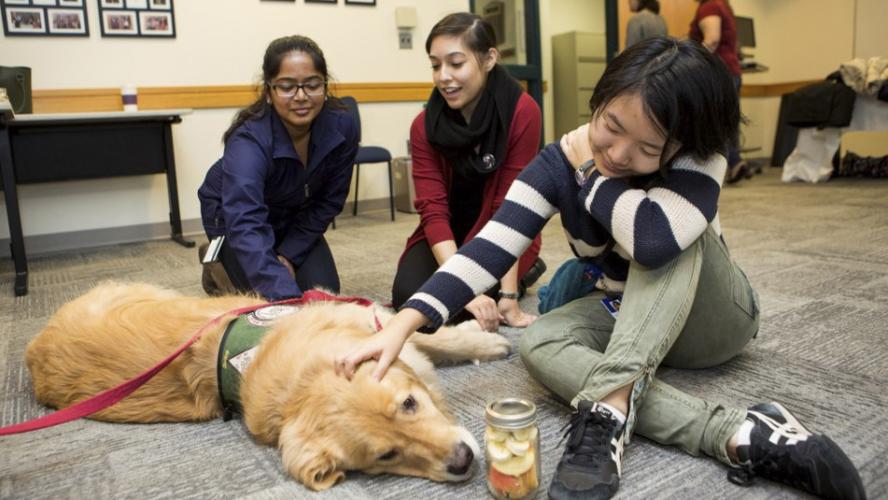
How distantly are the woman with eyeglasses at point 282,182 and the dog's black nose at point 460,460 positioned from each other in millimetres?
833

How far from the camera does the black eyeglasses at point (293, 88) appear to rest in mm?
2031

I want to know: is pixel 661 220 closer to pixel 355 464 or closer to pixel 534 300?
pixel 355 464

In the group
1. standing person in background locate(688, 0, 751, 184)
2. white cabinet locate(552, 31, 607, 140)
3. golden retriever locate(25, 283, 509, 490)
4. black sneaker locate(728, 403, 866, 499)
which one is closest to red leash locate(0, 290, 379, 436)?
golden retriever locate(25, 283, 509, 490)

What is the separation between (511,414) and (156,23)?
448 cm

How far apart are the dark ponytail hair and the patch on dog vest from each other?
3.62 feet

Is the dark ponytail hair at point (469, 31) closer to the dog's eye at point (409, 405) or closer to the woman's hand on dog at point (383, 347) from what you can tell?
the woman's hand on dog at point (383, 347)

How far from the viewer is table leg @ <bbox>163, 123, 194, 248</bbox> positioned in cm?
425

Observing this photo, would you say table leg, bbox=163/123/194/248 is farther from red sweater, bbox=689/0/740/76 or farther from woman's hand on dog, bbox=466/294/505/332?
red sweater, bbox=689/0/740/76

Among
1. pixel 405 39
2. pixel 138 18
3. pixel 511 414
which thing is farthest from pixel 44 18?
pixel 511 414

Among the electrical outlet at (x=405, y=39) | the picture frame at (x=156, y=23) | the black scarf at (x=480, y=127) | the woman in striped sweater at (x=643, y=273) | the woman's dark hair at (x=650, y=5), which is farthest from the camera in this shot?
the woman's dark hair at (x=650, y=5)

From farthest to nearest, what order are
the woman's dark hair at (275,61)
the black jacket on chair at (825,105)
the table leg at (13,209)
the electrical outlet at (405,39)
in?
the black jacket on chair at (825,105)
the electrical outlet at (405,39)
the table leg at (13,209)
the woman's dark hair at (275,61)

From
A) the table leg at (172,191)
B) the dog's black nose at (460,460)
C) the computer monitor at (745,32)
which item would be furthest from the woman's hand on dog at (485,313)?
the computer monitor at (745,32)

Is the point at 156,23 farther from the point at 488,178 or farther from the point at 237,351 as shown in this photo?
the point at 237,351

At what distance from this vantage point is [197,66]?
15.4 ft
